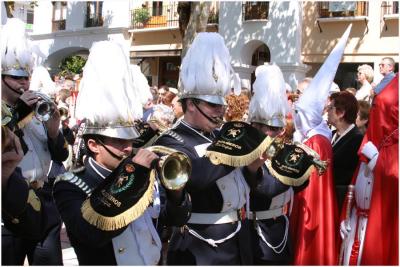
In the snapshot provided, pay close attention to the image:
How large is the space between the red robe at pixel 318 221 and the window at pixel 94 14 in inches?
821

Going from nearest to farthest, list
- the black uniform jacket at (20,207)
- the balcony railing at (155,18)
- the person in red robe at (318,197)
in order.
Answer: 1. the black uniform jacket at (20,207)
2. the person in red robe at (318,197)
3. the balcony railing at (155,18)

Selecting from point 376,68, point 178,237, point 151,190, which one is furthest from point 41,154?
point 376,68

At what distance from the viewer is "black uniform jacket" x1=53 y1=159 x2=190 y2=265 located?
2.41 m

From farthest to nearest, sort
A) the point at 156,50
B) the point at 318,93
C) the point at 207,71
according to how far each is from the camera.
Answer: the point at 156,50 < the point at 318,93 < the point at 207,71

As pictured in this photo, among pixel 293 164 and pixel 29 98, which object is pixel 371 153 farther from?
pixel 29 98

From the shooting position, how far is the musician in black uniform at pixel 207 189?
10.8 feet

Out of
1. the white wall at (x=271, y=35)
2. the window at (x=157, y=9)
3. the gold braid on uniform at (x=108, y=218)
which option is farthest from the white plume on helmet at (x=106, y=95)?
the window at (x=157, y=9)

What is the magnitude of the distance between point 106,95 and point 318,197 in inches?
105

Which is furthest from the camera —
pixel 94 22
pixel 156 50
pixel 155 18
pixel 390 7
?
pixel 94 22

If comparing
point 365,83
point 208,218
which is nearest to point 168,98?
point 365,83

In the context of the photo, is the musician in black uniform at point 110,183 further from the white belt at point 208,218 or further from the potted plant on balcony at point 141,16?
the potted plant on balcony at point 141,16

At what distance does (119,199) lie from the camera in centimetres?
240

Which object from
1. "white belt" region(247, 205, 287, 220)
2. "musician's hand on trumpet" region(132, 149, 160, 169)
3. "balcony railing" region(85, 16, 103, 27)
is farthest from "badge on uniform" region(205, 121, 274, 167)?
"balcony railing" region(85, 16, 103, 27)

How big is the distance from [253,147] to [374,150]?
1425mm
